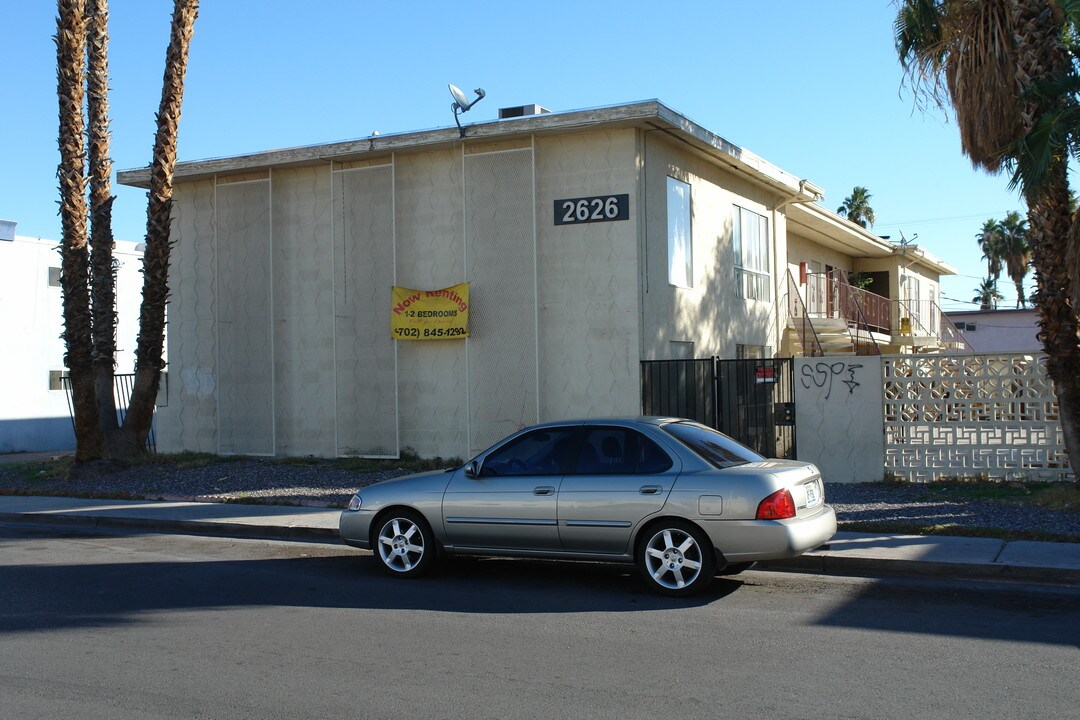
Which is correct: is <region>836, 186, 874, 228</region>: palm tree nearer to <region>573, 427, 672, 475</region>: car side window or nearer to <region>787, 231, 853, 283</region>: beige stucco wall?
<region>787, 231, 853, 283</region>: beige stucco wall

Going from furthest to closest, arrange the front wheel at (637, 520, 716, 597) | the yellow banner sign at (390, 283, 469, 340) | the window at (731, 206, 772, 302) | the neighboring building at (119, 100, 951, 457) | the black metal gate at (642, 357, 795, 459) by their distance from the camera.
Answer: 1. the window at (731, 206, 772, 302)
2. the yellow banner sign at (390, 283, 469, 340)
3. the neighboring building at (119, 100, 951, 457)
4. the black metal gate at (642, 357, 795, 459)
5. the front wheel at (637, 520, 716, 597)

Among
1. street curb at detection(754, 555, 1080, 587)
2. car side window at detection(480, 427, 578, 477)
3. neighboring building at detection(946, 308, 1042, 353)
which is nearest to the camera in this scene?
street curb at detection(754, 555, 1080, 587)

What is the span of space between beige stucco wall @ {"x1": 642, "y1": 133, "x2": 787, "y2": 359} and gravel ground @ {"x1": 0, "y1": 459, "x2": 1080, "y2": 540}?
14.4ft

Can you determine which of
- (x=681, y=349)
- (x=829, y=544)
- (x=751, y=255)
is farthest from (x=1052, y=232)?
(x=751, y=255)

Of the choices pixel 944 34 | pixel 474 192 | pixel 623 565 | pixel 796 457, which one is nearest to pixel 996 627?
pixel 623 565

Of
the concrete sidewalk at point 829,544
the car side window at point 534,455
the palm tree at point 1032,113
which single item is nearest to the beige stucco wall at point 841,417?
the palm tree at point 1032,113

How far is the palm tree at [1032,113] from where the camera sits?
12.0 m

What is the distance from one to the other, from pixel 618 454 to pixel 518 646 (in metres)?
2.41

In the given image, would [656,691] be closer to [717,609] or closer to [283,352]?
[717,609]

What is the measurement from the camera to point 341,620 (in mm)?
7672

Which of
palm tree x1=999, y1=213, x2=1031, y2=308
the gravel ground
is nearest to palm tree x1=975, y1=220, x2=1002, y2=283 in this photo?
palm tree x1=999, y1=213, x2=1031, y2=308

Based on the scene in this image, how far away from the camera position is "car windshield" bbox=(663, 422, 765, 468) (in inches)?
340

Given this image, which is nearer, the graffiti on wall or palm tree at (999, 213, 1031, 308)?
the graffiti on wall

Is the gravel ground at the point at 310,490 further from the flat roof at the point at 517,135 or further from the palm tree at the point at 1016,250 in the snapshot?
the palm tree at the point at 1016,250
